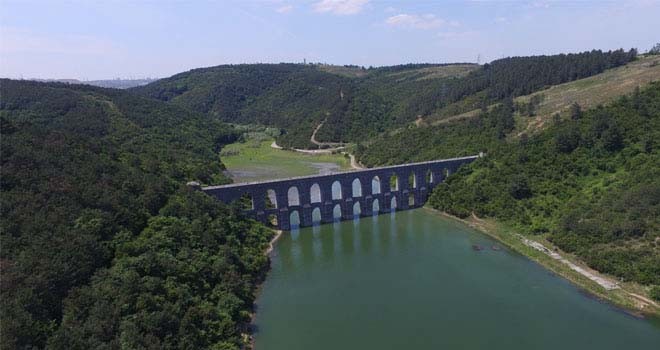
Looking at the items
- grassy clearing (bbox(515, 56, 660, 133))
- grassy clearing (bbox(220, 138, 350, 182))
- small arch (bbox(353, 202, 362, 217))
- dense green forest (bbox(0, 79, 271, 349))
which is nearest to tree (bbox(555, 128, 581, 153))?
grassy clearing (bbox(515, 56, 660, 133))

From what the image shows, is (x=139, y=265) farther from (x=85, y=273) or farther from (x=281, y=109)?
(x=281, y=109)

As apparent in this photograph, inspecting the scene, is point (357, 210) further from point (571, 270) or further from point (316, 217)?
point (571, 270)

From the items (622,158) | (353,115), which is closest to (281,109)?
(353,115)

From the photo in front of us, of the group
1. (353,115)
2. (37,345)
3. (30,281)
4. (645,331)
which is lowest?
(645,331)

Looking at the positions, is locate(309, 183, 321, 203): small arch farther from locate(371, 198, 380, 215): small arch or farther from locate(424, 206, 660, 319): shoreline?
locate(424, 206, 660, 319): shoreline

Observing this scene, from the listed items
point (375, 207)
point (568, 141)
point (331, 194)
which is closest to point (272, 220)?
point (331, 194)

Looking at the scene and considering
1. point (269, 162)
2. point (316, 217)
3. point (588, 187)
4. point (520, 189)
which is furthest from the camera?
point (269, 162)
